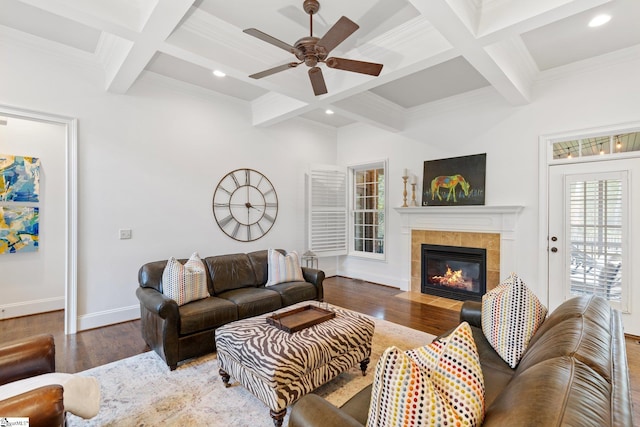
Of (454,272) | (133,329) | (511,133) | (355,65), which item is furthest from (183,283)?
(511,133)

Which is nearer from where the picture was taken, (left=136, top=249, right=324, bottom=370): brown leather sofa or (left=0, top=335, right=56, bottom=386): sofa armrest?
(left=0, top=335, right=56, bottom=386): sofa armrest

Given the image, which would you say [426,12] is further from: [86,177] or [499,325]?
[86,177]

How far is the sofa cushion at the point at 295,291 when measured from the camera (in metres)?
3.60

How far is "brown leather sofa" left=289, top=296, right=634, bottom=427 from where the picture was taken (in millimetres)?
810

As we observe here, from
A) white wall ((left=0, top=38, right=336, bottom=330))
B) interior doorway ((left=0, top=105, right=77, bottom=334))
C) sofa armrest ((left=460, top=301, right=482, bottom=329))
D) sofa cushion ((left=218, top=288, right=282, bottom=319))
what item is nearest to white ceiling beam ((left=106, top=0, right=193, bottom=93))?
white wall ((left=0, top=38, right=336, bottom=330))

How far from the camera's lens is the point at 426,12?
7.24 feet

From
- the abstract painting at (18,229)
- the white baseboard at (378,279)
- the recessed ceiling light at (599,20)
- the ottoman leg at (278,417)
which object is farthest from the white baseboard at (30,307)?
the recessed ceiling light at (599,20)

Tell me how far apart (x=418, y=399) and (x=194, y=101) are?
4539 mm

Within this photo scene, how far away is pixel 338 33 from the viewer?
2139mm

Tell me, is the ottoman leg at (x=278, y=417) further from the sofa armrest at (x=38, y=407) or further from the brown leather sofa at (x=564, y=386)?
the sofa armrest at (x=38, y=407)

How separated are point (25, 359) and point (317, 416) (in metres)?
1.68

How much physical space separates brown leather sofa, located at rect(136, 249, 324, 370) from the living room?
0.85m

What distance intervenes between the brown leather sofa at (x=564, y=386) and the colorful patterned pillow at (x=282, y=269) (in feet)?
8.12

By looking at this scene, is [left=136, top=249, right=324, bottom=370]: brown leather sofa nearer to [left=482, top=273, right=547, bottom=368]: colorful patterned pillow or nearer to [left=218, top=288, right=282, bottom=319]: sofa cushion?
[left=218, top=288, right=282, bottom=319]: sofa cushion
